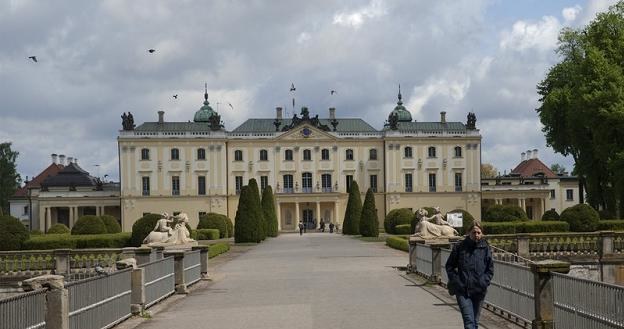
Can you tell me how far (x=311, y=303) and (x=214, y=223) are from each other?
49188 mm

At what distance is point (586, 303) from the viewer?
407 inches

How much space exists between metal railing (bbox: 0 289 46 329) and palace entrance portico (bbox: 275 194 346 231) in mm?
78060

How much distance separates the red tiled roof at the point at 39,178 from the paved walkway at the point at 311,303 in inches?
3064

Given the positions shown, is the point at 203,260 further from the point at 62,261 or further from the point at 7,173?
the point at 7,173

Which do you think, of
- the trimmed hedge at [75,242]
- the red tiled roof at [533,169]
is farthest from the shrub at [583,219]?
the red tiled roof at [533,169]

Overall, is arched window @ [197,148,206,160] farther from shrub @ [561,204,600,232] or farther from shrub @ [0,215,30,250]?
shrub @ [0,215,30,250]

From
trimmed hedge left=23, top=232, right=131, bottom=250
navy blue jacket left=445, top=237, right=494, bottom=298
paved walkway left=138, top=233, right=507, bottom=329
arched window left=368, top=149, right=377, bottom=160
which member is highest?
arched window left=368, top=149, right=377, bottom=160

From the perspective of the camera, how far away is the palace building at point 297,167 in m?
89.1

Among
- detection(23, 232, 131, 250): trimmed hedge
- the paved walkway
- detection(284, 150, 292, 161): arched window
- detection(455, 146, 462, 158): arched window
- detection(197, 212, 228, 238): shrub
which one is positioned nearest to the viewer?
the paved walkway

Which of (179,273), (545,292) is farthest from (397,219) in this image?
(545,292)

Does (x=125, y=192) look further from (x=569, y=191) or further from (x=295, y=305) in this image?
(x=295, y=305)

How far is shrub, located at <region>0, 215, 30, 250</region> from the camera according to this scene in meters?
34.4

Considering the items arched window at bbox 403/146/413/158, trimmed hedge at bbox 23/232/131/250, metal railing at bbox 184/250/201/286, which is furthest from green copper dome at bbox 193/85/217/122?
metal railing at bbox 184/250/201/286

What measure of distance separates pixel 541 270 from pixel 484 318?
2359 millimetres
